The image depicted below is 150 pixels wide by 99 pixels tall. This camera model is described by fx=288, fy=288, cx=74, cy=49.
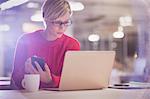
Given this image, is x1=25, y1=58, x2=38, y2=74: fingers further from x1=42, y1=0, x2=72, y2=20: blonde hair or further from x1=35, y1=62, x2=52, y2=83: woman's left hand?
x1=42, y1=0, x2=72, y2=20: blonde hair

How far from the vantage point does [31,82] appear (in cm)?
91

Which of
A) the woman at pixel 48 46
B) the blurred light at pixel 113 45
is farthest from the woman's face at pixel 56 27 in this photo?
the blurred light at pixel 113 45

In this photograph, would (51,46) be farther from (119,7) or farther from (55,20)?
(119,7)

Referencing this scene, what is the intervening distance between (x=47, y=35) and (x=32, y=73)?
0.14 meters

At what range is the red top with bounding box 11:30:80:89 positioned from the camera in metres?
0.95

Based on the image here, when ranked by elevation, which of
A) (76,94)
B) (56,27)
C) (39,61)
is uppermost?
(56,27)

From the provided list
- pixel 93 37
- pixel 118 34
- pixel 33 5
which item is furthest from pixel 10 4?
pixel 118 34

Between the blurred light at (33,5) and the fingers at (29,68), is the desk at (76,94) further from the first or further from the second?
the blurred light at (33,5)

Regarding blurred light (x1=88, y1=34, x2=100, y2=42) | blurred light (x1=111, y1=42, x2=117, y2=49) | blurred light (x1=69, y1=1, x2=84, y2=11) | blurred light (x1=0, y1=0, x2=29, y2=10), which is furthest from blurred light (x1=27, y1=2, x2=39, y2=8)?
blurred light (x1=111, y1=42, x2=117, y2=49)

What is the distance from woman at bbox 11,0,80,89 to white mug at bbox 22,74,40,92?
3 centimetres

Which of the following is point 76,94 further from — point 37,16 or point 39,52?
point 37,16

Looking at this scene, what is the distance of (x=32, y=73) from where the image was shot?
95 cm

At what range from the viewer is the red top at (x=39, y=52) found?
0.95m

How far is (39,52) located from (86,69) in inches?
6.6
